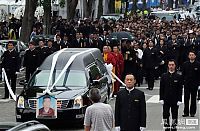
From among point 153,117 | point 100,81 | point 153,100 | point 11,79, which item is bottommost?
point 153,100

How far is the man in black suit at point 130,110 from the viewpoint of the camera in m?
10.8

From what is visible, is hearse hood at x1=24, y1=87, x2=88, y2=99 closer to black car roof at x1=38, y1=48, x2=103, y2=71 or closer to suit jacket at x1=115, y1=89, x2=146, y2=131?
black car roof at x1=38, y1=48, x2=103, y2=71

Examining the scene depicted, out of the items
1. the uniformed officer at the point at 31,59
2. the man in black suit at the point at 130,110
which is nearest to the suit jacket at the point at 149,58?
the uniformed officer at the point at 31,59

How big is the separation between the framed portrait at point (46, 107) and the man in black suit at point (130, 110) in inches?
159

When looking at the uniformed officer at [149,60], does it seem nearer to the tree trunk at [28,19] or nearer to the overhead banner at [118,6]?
the tree trunk at [28,19]

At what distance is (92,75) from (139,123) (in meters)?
6.14

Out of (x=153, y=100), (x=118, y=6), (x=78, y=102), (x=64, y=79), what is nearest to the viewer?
(x=78, y=102)

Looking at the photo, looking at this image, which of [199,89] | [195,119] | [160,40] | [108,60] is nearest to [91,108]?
[195,119]

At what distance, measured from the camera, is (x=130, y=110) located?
35.4 ft

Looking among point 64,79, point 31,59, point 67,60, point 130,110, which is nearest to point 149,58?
point 31,59

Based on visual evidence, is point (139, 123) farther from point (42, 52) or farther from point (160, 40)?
point (160, 40)

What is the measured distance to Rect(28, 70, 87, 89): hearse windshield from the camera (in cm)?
1603

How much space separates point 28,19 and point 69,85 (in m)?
20.5

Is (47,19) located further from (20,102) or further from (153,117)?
(20,102)
